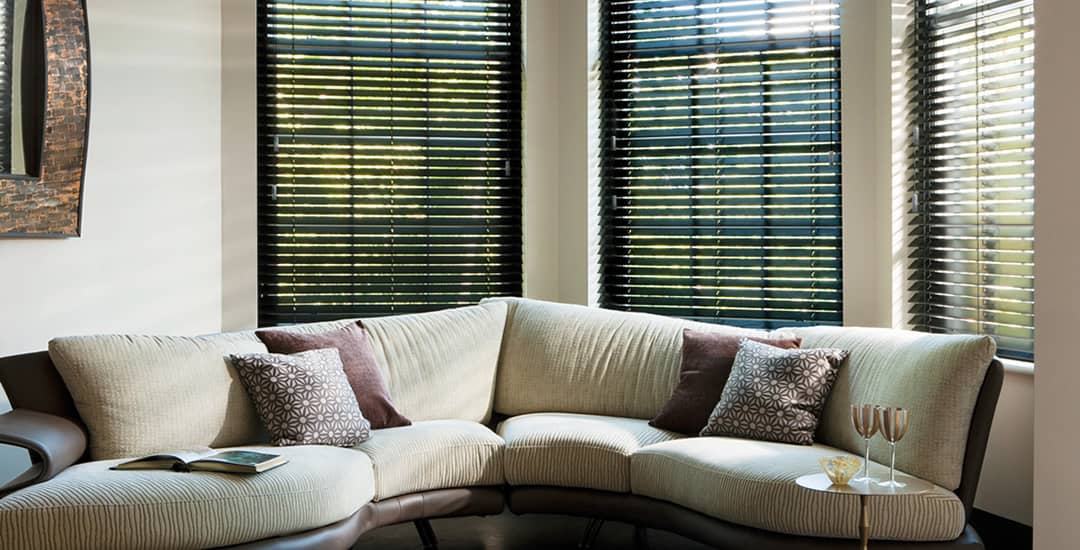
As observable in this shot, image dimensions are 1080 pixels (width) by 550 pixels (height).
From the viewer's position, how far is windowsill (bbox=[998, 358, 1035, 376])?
3656 mm

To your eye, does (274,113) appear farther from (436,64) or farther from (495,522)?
(495,522)

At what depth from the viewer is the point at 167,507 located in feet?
9.09

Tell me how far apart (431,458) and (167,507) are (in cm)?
100

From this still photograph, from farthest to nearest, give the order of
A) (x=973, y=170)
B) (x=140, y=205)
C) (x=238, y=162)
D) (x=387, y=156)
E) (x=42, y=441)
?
(x=387, y=156), (x=238, y=162), (x=140, y=205), (x=973, y=170), (x=42, y=441)

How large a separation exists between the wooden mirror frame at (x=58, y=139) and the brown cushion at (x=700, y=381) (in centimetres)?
236

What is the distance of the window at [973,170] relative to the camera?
380 centimetres

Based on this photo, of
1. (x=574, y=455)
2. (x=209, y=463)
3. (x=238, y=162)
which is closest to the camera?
(x=209, y=463)

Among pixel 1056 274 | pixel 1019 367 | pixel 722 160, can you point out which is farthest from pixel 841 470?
pixel 722 160

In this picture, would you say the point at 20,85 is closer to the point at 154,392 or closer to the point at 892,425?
the point at 154,392

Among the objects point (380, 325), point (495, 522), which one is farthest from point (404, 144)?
point (495, 522)

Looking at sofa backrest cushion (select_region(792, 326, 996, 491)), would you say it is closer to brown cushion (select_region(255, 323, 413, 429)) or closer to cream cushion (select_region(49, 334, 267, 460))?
brown cushion (select_region(255, 323, 413, 429))

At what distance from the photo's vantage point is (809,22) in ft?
15.0

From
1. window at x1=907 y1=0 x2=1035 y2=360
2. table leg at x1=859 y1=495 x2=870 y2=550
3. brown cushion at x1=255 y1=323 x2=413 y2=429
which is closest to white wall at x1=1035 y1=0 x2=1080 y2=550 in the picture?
window at x1=907 y1=0 x2=1035 y2=360

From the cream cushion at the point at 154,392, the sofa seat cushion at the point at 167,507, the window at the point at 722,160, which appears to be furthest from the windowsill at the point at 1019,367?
the cream cushion at the point at 154,392
